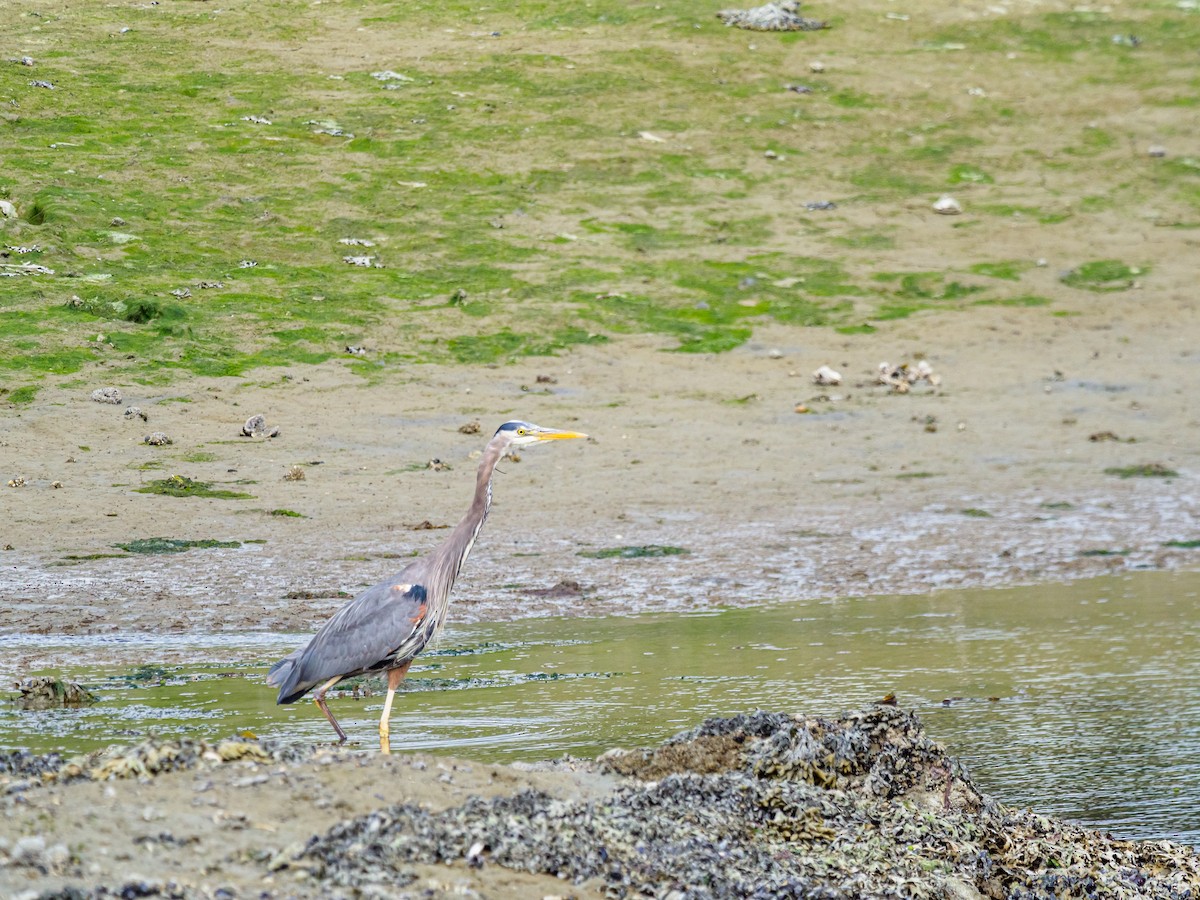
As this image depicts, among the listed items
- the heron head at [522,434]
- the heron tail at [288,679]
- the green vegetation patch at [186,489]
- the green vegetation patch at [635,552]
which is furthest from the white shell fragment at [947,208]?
the heron tail at [288,679]

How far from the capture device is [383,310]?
2073cm

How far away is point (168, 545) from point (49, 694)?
4296 millimetres

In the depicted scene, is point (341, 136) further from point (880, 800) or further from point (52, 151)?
point (880, 800)

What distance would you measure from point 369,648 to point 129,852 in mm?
2337

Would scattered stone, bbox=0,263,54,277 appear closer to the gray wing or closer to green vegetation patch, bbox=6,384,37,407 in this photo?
green vegetation patch, bbox=6,384,37,407

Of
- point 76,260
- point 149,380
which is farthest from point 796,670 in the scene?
point 76,260

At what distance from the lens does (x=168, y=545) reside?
1338cm

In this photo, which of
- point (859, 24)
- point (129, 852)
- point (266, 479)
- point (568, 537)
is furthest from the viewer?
point (859, 24)

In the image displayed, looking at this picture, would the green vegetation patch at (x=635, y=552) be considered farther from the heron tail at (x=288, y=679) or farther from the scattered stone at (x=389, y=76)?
the scattered stone at (x=389, y=76)

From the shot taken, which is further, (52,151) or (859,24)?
(859,24)

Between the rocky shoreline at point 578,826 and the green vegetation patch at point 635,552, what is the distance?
6.07 m

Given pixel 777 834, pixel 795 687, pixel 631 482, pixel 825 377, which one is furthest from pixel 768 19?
pixel 777 834

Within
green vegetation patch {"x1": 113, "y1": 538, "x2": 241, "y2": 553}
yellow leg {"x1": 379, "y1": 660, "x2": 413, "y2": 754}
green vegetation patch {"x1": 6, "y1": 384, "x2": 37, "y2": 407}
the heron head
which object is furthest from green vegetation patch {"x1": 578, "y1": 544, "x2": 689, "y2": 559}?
green vegetation patch {"x1": 6, "y1": 384, "x2": 37, "y2": 407}

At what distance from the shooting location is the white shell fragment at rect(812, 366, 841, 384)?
19.4 meters
